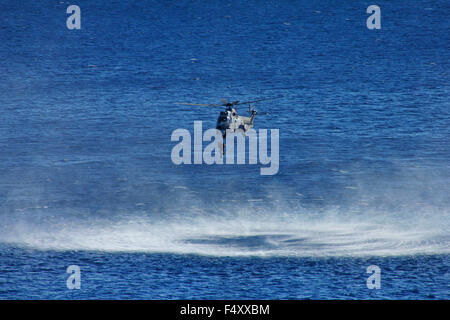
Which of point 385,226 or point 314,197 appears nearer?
point 385,226

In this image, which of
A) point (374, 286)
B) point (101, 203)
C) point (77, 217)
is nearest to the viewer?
point (374, 286)

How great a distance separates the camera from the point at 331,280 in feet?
383

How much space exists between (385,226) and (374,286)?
97.0 ft

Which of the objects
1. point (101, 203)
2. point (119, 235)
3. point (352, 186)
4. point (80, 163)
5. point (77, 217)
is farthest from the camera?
point (80, 163)

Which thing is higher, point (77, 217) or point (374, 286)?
point (77, 217)

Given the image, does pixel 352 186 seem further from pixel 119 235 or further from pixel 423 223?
pixel 119 235

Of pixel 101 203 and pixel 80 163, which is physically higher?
pixel 80 163

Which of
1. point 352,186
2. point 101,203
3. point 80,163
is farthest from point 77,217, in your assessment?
point 352,186

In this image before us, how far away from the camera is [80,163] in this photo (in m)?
193
